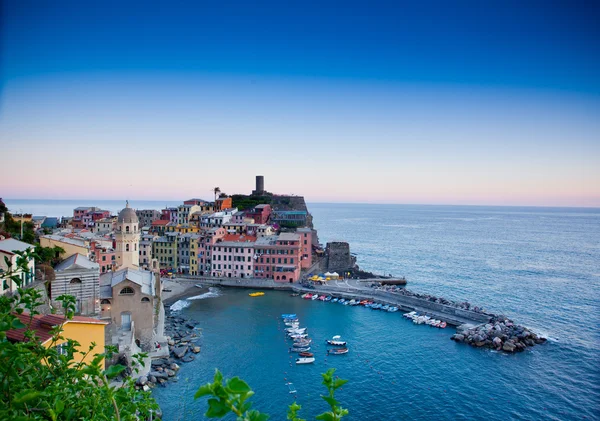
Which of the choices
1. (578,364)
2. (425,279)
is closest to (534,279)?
(425,279)

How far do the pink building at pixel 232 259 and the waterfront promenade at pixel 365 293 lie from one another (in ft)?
4.93

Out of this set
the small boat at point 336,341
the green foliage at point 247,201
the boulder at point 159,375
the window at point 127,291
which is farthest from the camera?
the green foliage at point 247,201

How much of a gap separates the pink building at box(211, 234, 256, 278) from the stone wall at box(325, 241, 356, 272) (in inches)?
552

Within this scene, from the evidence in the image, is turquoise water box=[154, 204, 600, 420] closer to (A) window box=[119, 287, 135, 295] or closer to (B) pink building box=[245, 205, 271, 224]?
(A) window box=[119, 287, 135, 295]

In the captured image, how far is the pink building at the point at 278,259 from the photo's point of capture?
5244cm

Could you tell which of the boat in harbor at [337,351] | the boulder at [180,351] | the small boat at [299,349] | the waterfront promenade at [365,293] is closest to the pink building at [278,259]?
the waterfront promenade at [365,293]

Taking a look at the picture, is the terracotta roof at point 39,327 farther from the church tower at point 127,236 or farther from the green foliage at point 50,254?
the church tower at point 127,236

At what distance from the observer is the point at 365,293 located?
4688 cm


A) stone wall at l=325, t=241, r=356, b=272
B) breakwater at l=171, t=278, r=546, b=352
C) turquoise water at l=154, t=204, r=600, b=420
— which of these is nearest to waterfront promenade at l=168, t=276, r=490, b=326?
breakwater at l=171, t=278, r=546, b=352

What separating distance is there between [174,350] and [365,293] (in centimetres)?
2504

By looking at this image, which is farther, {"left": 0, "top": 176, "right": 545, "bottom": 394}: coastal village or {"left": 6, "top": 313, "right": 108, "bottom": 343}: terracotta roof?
{"left": 0, "top": 176, "right": 545, "bottom": 394}: coastal village

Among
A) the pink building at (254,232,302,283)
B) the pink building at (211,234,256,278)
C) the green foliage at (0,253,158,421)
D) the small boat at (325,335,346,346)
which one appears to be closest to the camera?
the green foliage at (0,253,158,421)

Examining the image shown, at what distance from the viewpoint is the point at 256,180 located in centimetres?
9825

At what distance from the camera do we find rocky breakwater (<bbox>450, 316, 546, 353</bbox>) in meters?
31.7
